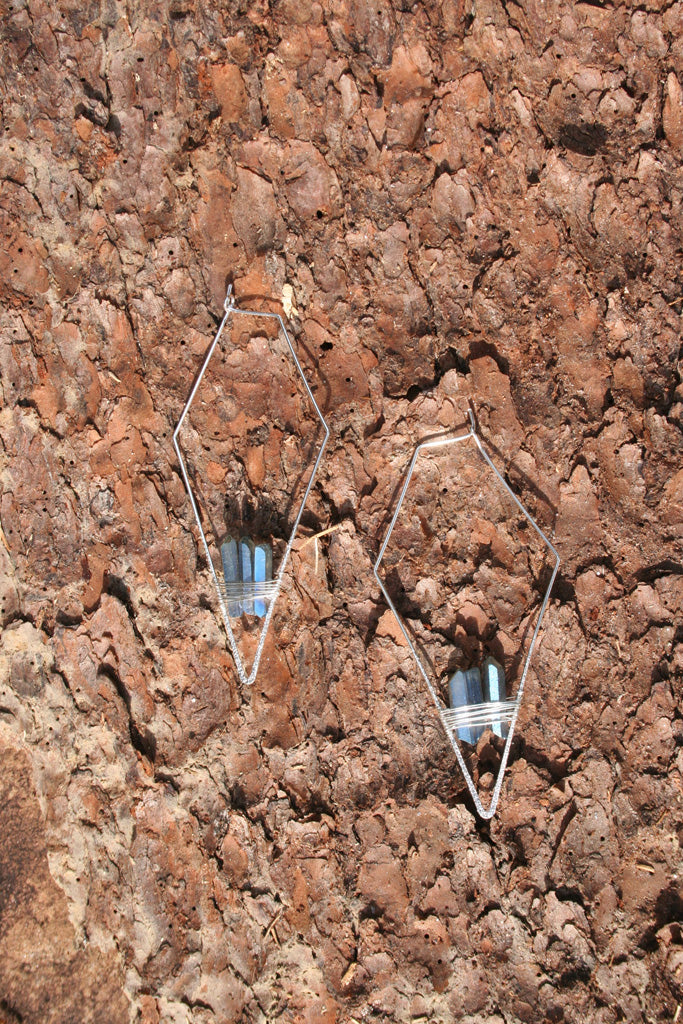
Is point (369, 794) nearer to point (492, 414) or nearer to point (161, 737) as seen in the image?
point (161, 737)

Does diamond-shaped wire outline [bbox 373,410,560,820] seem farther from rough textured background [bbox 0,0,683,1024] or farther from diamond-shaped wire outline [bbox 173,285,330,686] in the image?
diamond-shaped wire outline [bbox 173,285,330,686]

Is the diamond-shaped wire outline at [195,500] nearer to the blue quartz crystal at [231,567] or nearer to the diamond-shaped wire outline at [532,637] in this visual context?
the blue quartz crystal at [231,567]

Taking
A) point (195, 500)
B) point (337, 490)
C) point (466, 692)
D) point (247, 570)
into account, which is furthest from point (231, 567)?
point (466, 692)

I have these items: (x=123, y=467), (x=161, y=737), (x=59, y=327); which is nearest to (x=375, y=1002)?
(x=161, y=737)

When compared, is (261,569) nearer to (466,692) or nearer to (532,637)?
(466,692)

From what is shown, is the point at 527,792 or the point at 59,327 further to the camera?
the point at 59,327
